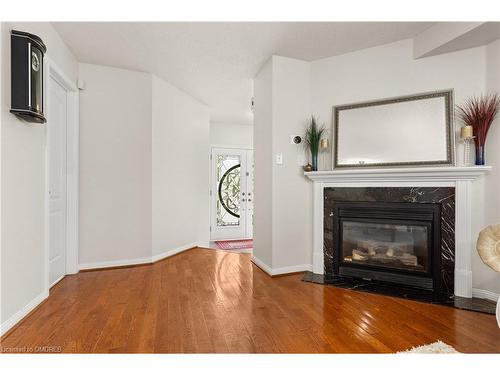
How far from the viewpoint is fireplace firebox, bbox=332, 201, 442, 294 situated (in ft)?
8.46

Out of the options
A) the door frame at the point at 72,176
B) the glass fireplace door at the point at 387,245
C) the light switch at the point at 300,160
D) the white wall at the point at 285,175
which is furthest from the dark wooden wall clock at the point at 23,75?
the glass fireplace door at the point at 387,245

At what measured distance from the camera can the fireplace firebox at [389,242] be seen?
8.46 feet

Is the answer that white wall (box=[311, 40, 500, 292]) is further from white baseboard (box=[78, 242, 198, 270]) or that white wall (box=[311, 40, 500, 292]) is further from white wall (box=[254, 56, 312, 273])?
white baseboard (box=[78, 242, 198, 270])

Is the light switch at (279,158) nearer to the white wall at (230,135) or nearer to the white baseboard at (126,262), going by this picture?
the white baseboard at (126,262)

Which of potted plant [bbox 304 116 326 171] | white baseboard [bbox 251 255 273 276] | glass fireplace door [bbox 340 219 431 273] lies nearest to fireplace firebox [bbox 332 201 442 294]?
glass fireplace door [bbox 340 219 431 273]

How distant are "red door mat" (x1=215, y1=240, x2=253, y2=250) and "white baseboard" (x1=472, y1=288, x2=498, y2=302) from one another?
344cm

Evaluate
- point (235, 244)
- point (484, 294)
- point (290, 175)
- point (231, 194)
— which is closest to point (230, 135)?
point (231, 194)

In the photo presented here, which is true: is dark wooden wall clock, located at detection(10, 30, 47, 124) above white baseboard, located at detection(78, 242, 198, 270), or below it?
above

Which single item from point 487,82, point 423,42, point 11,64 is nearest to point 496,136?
point 487,82

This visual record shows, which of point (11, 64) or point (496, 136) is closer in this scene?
point (11, 64)

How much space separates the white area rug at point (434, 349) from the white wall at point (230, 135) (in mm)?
4986

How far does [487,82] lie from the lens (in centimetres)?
239
